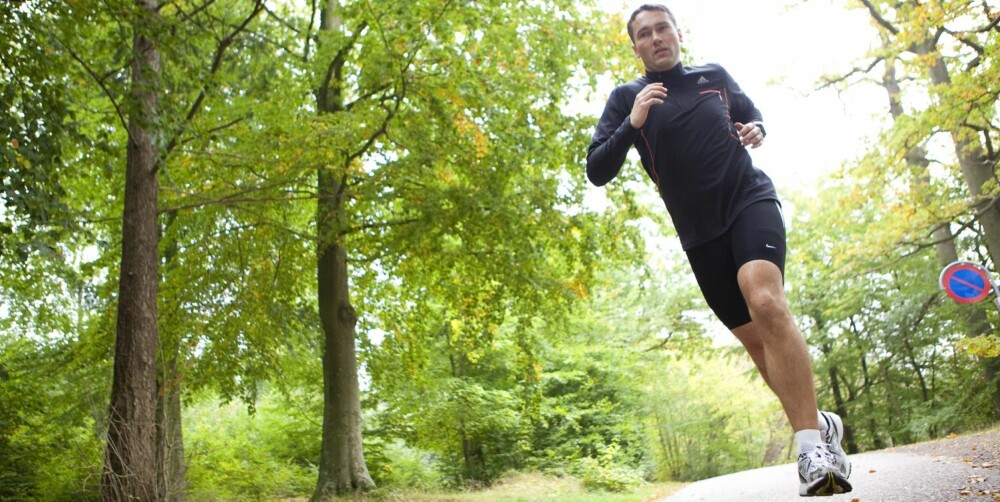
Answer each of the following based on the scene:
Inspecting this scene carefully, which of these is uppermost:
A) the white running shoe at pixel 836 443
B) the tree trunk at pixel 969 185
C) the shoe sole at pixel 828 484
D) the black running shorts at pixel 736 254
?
the tree trunk at pixel 969 185

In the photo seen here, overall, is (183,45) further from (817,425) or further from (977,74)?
(977,74)

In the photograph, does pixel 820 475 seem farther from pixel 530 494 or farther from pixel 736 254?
pixel 530 494

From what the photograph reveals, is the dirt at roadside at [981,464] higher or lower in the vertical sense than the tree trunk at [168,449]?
lower

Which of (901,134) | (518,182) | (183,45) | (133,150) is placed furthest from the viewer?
(901,134)

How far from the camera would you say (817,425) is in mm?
2531

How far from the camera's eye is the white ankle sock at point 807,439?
2.44 m

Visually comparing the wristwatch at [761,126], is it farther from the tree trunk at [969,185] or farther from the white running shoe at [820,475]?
the tree trunk at [969,185]

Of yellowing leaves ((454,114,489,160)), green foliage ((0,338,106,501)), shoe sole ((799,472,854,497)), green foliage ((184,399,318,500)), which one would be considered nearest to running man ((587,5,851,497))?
shoe sole ((799,472,854,497))

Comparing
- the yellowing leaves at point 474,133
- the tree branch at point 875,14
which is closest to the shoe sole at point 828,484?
the yellowing leaves at point 474,133

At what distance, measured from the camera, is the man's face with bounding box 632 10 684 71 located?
9.66 ft

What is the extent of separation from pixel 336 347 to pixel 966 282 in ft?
28.5

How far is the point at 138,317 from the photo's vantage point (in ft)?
24.8

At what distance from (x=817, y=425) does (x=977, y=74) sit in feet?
29.5

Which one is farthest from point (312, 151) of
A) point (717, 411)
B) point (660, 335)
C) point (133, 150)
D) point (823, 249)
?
point (717, 411)
